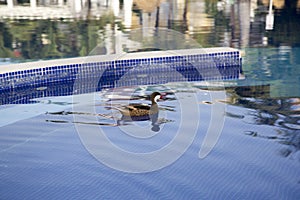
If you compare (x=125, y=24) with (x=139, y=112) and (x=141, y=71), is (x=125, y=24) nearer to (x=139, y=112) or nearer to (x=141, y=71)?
(x=141, y=71)

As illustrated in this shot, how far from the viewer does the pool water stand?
4.55 m

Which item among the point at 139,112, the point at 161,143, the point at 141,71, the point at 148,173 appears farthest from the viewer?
the point at 141,71

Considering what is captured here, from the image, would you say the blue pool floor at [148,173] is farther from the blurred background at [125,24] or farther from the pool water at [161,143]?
the blurred background at [125,24]

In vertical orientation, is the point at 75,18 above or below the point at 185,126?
above

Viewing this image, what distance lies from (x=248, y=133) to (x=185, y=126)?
740mm

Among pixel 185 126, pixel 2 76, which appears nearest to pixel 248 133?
pixel 185 126

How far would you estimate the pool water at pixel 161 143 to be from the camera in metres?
4.55

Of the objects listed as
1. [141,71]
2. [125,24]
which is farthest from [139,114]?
[125,24]

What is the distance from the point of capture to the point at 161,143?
5633 millimetres

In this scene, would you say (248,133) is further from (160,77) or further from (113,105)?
(160,77)

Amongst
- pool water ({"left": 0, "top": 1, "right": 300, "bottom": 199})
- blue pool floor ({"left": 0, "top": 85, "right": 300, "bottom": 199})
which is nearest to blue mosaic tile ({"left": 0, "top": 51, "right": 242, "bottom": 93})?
pool water ({"left": 0, "top": 1, "right": 300, "bottom": 199})

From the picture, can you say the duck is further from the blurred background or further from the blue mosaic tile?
the blurred background

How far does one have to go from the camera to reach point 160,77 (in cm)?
895

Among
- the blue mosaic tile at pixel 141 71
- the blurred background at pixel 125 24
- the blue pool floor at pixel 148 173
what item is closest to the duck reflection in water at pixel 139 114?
the blue pool floor at pixel 148 173
